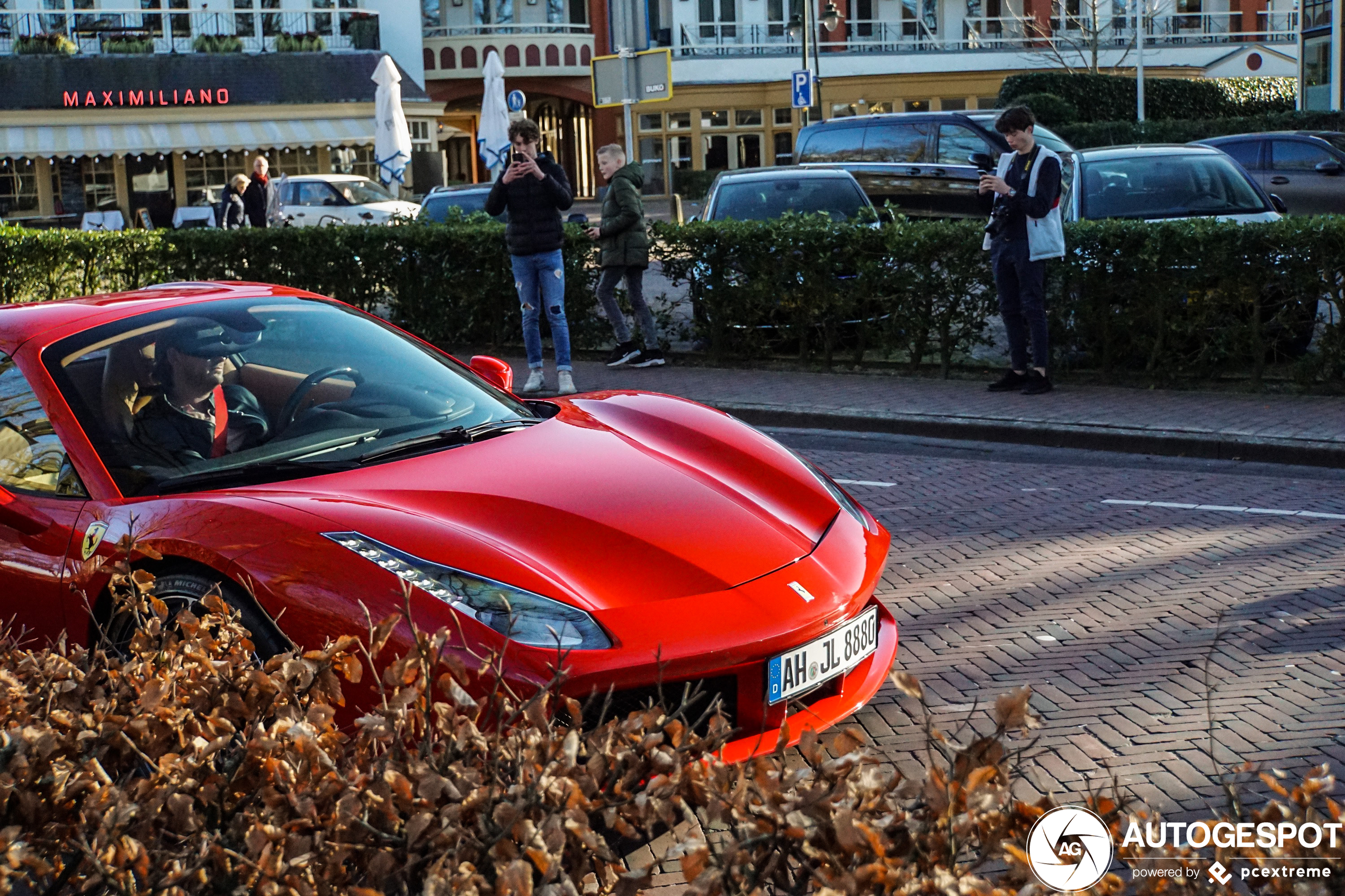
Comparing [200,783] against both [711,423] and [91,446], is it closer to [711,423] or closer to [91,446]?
[91,446]

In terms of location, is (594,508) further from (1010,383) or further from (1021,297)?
(1010,383)

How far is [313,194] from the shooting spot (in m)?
29.7

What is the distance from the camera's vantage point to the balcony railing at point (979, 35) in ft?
171

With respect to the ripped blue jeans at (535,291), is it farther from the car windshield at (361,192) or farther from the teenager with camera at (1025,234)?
the car windshield at (361,192)

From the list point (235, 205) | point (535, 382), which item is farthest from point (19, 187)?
point (535, 382)

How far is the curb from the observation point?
809 centimetres

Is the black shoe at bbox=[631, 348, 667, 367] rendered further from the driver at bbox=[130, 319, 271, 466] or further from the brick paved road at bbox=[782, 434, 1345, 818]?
the driver at bbox=[130, 319, 271, 466]

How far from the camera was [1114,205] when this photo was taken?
11414 mm

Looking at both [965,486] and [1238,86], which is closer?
[965,486]

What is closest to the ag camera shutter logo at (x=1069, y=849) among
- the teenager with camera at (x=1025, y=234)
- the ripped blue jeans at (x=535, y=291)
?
the teenager with camera at (x=1025, y=234)

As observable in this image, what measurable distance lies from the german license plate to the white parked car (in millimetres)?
25956

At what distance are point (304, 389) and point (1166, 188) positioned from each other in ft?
29.2

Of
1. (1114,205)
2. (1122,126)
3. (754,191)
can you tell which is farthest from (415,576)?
(1122,126)

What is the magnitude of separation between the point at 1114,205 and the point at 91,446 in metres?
9.16
